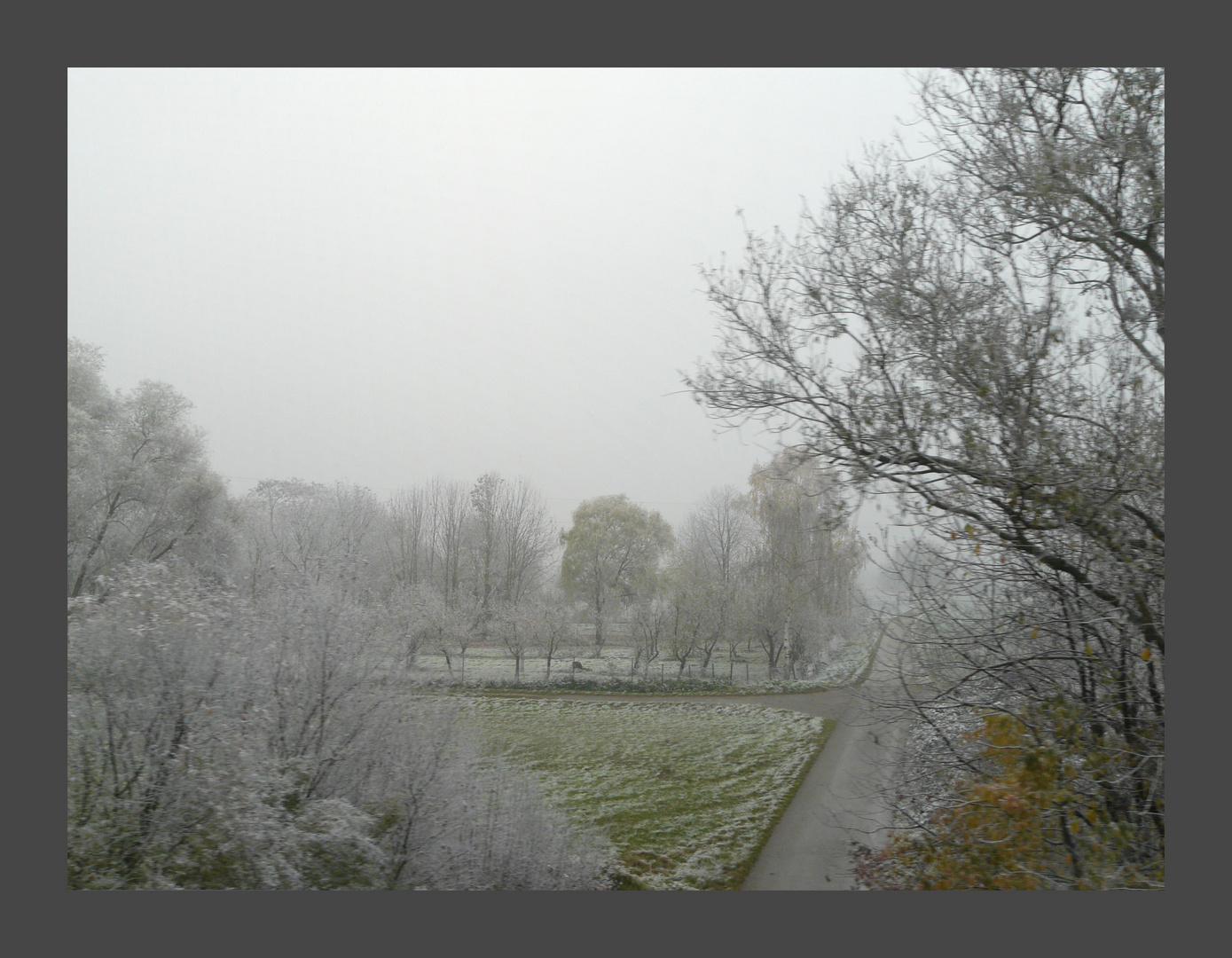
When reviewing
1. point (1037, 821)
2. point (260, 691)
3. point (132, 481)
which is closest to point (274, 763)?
point (260, 691)

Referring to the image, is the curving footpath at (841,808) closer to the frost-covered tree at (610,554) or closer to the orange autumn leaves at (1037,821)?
the orange autumn leaves at (1037,821)

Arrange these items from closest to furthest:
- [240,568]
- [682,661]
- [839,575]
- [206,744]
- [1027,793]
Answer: [1027,793], [206,744], [240,568], [839,575], [682,661]

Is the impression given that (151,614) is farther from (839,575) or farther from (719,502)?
(839,575)

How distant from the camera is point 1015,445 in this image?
3.20 meters

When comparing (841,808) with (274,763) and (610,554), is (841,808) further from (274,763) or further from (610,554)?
(274,763)

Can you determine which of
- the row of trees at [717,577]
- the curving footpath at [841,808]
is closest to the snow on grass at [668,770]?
the curving footpath at [841,808]

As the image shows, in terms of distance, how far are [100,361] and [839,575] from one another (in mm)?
4857

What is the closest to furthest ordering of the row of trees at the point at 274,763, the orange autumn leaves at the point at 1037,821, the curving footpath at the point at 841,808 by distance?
the orange autumn leaves at the point at 1037,821 → the row of trees at the point at 274,763 → the curving footpath at the point at 841,808

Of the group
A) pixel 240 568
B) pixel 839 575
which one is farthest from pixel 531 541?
pixel 839 575

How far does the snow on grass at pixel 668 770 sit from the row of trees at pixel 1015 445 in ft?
2.43

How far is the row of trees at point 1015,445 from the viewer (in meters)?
3.09

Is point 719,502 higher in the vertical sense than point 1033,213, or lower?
lower

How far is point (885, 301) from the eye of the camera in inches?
138

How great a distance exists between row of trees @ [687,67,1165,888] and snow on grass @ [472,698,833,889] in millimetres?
740
